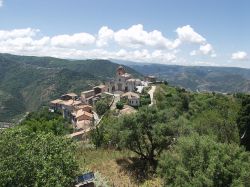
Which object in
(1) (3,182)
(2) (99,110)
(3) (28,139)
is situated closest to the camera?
(1) (3,182)

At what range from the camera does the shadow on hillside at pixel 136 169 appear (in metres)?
28.7

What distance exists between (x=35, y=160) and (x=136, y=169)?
44.2ft

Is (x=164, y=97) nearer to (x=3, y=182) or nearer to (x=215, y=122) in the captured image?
(x=215, y=122)

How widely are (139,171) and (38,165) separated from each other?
42.5 ft

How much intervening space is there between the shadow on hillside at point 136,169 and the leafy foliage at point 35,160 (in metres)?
8.47

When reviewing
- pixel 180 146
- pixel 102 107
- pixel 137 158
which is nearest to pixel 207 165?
pixel 180 146

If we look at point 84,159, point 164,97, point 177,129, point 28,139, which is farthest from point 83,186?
point 164,97

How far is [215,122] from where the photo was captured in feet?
173

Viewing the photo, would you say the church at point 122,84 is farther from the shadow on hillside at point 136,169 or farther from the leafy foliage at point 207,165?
the leafy foliage at point 207,165

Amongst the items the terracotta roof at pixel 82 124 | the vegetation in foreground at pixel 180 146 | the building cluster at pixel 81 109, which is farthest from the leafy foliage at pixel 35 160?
the terracotta roof at pixel 82 124

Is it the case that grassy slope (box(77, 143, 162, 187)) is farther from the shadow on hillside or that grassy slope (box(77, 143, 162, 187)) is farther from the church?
the church

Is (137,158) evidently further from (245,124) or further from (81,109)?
(81,109)

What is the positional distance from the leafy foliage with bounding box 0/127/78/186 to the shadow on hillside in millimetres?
8473

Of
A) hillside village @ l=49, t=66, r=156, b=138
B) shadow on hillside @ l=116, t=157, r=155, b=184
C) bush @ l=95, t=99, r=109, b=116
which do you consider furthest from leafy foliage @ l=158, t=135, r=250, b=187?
bush @ l=95, t=99, r=109, b=116
